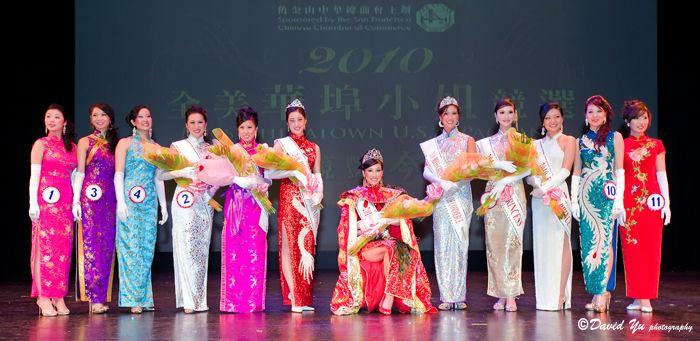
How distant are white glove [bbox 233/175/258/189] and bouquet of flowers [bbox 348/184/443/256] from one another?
710 mm

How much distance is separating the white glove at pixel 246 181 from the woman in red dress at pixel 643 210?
88.7 inches

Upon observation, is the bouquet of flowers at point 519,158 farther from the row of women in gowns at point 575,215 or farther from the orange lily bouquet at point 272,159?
the orange lily bouquet at point 272,159

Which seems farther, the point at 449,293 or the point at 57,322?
the point at 449,293

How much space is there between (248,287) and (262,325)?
0.55 meters

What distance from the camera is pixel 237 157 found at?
209 inches

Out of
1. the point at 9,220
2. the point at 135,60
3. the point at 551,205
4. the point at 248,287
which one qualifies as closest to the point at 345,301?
the point at 248,287

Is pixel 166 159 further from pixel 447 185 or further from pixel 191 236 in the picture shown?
pixel 447 185

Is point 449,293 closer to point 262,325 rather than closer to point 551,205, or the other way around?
point 551,205

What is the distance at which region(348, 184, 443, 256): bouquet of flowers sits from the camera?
17.4 feet

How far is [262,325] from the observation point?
16.0 feet

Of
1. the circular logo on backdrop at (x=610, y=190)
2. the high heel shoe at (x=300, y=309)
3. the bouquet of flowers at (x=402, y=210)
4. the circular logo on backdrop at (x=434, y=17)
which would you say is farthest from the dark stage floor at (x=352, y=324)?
the circular logo on backdrop at (x=434, y=17)

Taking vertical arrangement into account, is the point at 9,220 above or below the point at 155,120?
below

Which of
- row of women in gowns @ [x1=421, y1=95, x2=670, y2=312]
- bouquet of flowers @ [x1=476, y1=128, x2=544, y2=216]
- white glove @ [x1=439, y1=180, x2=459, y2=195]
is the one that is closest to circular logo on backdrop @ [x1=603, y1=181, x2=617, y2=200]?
row of women in gowns @ [x1=421, y1=95, x2=670, y2=312]

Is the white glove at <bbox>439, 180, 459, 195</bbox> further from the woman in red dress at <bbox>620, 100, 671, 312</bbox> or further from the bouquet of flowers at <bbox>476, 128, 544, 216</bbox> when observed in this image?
the woman in red dress at <bbox>620, 100, 671, 312</bbox>
